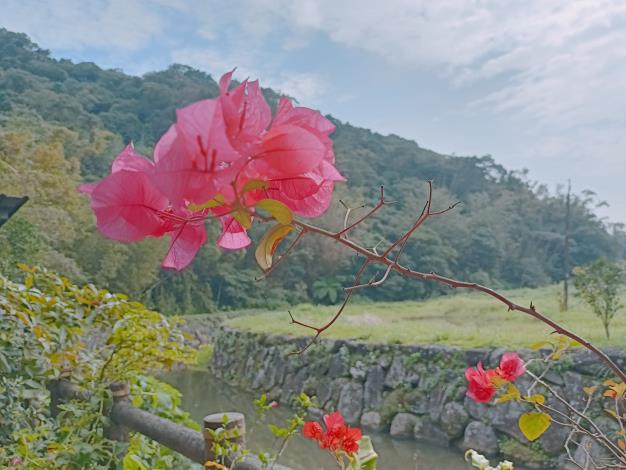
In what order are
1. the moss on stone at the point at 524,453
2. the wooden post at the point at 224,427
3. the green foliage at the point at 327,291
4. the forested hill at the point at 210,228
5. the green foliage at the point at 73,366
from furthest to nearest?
the green foliage at the point at 327,291
the forested hill at the point at 210,228
the moss on stone at the point at 524,453
the green foliage at the point at 73,366
the wooden post at the point at 224,427

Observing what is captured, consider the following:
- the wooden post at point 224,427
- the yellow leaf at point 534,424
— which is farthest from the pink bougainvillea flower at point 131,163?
the wooden post at point 224,427

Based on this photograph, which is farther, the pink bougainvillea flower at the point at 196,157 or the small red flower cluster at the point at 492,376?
the small red flower cluster at the point at 492,376

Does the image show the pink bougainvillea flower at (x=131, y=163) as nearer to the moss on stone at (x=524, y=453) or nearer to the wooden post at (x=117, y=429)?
the wooden post at (x=117, y=429)

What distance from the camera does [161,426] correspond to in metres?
1.05

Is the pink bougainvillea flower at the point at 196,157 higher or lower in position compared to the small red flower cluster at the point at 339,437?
higher

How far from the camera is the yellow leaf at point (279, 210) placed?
0.22m

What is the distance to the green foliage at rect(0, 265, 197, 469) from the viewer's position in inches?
42.0

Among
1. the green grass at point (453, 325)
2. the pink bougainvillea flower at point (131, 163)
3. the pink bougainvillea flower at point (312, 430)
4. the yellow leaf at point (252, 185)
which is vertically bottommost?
the green grass at point (453, 325)

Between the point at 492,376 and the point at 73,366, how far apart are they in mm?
1083

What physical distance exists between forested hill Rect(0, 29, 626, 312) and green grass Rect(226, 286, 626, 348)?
1.11 metres

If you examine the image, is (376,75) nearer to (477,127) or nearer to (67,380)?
(477,127)

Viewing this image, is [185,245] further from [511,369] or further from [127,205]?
[511,369]

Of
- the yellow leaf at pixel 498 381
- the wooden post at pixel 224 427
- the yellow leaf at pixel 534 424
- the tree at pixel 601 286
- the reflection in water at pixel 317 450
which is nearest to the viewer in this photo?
the yellow leaf at pixel 534 424

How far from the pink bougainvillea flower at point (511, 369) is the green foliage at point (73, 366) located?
743 millimetres
